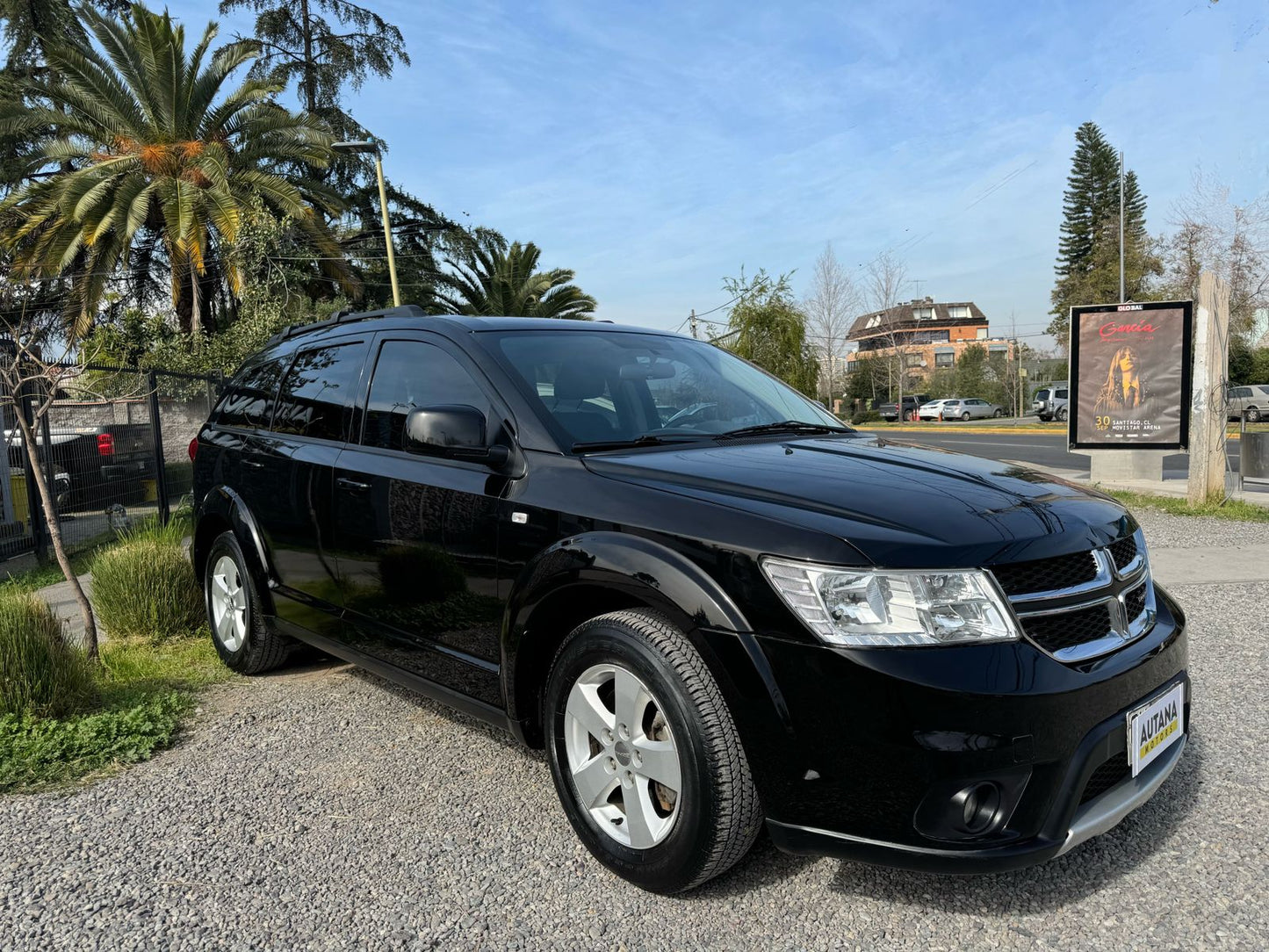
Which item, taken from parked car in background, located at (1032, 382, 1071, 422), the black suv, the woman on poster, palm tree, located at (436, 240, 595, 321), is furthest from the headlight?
parked car in background, located at (1032, 382, 1071, 422)

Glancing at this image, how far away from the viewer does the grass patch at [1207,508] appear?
31.5 ft

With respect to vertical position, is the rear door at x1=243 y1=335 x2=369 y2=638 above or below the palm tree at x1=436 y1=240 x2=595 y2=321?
below

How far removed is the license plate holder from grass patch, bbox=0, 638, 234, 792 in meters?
3.63

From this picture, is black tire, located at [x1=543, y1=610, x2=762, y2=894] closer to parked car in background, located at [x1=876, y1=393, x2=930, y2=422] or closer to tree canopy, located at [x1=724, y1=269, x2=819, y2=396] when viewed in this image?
tree canopy, located at [x1=724, y1=269, x2=819, y2=396]

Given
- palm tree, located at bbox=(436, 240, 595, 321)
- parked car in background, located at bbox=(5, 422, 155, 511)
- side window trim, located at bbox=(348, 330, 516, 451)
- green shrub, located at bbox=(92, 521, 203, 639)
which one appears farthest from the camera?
palm tree, located at bbox=(436, 240, 595, 321)

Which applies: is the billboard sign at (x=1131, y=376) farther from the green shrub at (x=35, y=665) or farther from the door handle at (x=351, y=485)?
the green shrub at (x=35, y=665)

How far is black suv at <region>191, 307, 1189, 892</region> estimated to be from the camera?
2.20 metres

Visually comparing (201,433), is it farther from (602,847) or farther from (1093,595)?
(1093,595)

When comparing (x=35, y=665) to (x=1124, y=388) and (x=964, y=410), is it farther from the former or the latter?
(x=964, y=410)

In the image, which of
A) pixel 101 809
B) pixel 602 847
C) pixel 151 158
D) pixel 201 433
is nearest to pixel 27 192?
pixel 151 158

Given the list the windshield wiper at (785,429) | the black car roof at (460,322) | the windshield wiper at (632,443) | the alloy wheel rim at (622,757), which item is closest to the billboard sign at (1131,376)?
the windshield wiper at (785,429)

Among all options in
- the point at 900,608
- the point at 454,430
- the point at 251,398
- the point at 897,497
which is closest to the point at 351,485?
the point at 454,430

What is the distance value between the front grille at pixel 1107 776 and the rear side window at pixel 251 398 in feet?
12.6

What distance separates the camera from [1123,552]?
268 centimetres
